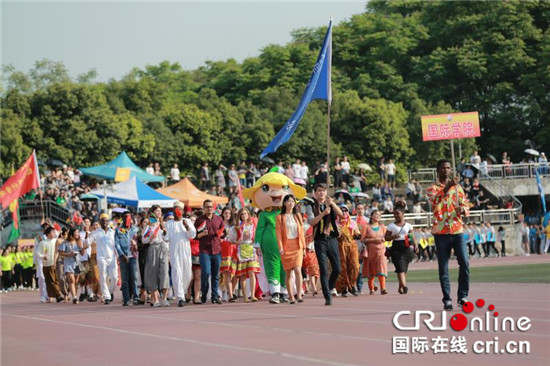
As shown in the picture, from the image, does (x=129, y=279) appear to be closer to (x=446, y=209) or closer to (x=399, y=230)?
(x=399, y=230)

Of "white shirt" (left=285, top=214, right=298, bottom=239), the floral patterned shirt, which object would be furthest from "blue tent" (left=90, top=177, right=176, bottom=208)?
the floral patterned shirt

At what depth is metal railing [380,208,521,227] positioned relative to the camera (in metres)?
45.3

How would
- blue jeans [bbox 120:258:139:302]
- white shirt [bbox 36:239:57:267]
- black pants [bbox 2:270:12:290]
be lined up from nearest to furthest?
blue jeans [bbox 120:258:139:302]
white shirt [bbox 36:239:57:267]
black pants [bbox 2:270:12:290]

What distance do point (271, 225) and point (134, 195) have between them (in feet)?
58.5

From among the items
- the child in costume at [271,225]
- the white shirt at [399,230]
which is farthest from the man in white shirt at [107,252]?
the white shirt at [399,230]

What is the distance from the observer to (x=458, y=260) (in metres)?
14.9

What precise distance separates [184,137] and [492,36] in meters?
22.2

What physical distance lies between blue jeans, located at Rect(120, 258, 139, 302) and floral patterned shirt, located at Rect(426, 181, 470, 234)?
8.26 metres

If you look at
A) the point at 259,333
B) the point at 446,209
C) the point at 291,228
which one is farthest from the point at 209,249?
the point at 259,333

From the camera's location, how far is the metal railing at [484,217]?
45.3 metres

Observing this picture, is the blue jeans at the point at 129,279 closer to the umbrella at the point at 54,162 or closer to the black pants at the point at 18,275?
the black pants at the point at 18,275

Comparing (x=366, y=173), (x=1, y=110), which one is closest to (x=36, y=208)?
(x=1, y=110)

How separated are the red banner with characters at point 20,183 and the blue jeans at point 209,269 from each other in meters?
15.2

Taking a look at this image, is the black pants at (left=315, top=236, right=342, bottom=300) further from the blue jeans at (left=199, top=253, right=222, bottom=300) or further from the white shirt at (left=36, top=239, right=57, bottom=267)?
the white shirt at (left=36, top=239, right=57, bottom=267)
